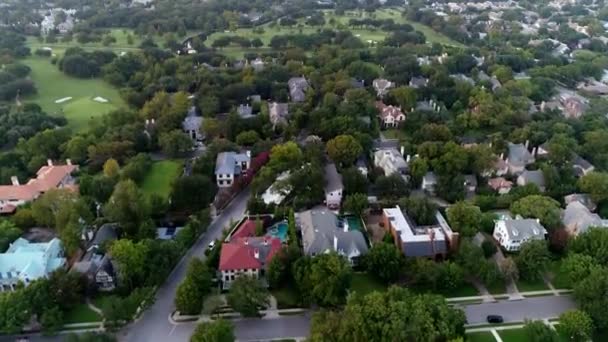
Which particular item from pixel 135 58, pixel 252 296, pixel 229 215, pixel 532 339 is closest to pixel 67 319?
pixel 252 296

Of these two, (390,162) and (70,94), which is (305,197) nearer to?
(390,162)

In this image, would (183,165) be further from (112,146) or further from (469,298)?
(469,298)

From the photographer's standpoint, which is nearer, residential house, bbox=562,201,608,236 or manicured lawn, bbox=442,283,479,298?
manicured lawn, bbox=442,283,479,298

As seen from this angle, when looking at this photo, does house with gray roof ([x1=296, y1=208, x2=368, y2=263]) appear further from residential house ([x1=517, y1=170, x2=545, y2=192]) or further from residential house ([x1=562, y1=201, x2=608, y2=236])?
residential house ([x1=517, y1=170, x2=545, y2=192])

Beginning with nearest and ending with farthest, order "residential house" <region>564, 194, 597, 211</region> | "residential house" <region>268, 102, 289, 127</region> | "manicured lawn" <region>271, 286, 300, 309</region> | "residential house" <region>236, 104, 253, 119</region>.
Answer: "manicured lawn" <region>271, 286, 300, 309</region>, "residential house" <region>564, 194, 597, 211</region>, "residential house" <region>268, 102, 289, 127</region>, "residential house" <region>236, 104, 253, 119</region>

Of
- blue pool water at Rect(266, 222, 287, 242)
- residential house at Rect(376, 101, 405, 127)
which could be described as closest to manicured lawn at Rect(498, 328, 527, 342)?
blue pool water at Rect(266, 222, 287, 242)
